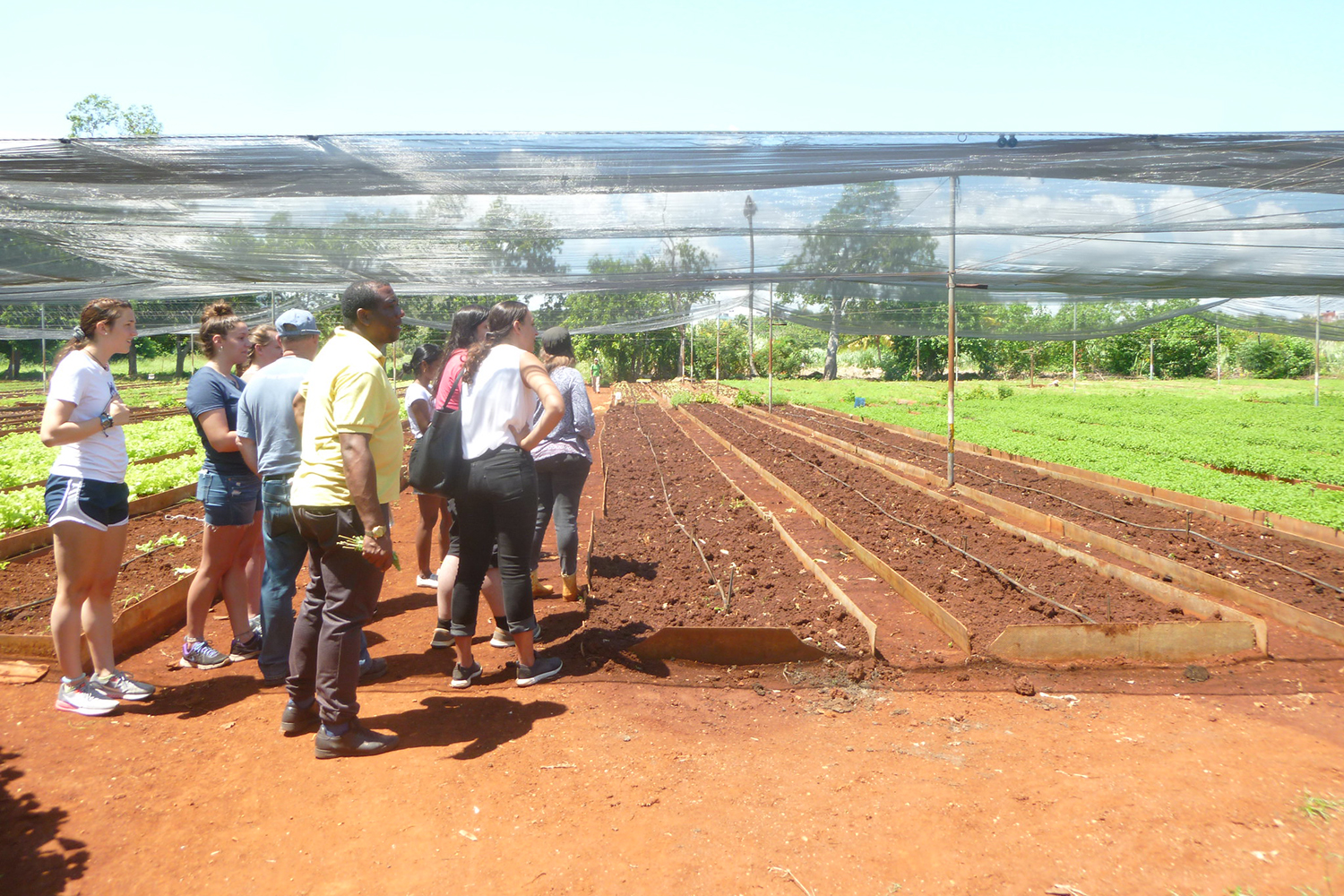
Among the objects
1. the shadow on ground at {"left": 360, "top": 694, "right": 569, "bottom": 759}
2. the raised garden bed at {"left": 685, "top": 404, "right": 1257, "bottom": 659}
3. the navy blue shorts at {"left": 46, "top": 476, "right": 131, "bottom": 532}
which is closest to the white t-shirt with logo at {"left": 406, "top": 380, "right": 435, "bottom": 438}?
the navy blue shorts at {"left": 46, "top": 476, "right": 131, "bottom": 532}

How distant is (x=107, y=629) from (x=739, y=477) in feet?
22.5

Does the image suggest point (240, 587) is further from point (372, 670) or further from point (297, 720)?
point (297, 720)

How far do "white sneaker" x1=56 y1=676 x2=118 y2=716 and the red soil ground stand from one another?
0.21 ft

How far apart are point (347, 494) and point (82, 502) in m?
1.18

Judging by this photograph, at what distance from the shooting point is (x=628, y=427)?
1547 cm

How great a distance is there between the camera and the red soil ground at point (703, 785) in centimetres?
218

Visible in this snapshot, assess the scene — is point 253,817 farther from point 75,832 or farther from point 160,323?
point 160,323

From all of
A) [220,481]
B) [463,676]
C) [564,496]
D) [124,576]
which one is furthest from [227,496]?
[124,576]

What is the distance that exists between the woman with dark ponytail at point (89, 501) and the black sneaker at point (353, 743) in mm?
1019

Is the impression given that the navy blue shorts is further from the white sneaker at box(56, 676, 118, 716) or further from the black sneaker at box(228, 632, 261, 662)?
the black sneaker at box(228, 632, 261, 662)

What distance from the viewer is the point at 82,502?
3.04 metres

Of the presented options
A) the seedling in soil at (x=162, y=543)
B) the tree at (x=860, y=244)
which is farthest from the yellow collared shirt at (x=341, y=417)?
the tree at (x=860, y=244)

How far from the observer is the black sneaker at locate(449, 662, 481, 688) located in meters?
3.43

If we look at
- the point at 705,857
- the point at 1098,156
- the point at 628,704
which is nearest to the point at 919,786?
the point at 705,857
